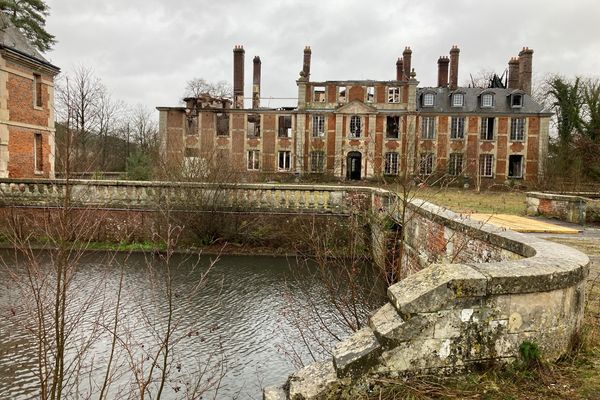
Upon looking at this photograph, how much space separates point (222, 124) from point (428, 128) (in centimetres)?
1622

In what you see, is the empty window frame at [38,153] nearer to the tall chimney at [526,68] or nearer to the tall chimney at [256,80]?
the tall chimney at [256,80]

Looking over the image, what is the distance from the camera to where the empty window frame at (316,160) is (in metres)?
34.3

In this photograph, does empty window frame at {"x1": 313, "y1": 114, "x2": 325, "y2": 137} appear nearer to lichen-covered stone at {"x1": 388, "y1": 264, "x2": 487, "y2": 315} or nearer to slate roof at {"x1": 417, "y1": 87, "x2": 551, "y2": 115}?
slate roof at {"x1": 417, "y1": 87, "x2": 551, "y2": 115}

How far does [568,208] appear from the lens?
40.5 feet

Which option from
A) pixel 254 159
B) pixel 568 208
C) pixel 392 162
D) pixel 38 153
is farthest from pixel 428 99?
pixel 38 153

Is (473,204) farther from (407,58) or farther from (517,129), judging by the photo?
(407,58)

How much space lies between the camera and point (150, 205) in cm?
1568

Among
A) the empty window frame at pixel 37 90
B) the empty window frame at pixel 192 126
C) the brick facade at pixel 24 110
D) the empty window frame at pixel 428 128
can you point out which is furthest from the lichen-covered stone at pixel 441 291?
the empty window frame at pixel 192 126

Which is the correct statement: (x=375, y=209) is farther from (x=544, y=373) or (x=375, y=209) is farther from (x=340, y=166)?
(x=340, y=166)

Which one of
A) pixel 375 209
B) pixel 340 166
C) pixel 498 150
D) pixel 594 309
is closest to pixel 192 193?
pixel 375 209

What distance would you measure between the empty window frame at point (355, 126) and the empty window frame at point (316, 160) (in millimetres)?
2783

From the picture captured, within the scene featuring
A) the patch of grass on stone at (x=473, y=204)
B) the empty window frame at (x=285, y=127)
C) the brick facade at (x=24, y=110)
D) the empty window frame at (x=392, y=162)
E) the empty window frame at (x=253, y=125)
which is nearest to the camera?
the patch of grass on stone at (x=473, y=204)

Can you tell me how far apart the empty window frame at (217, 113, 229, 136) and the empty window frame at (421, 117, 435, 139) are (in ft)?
50.3

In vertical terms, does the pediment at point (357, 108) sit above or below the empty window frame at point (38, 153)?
above
